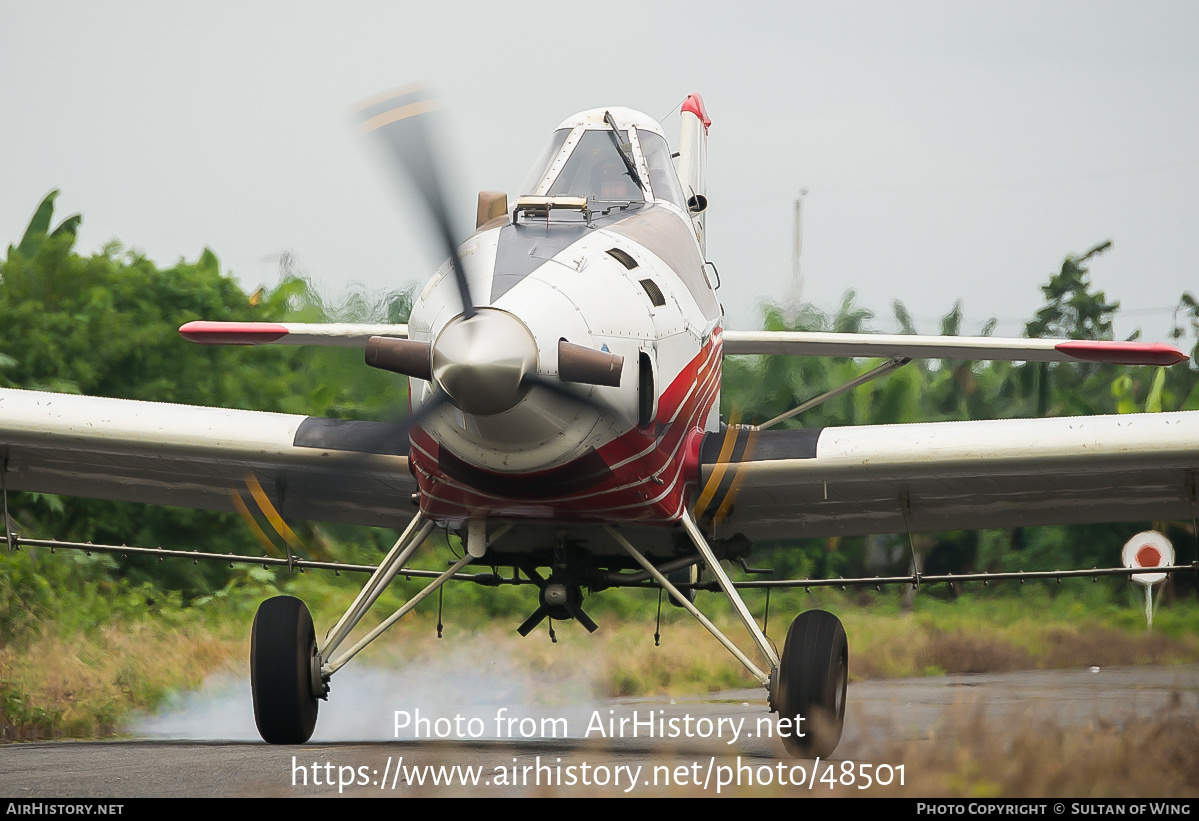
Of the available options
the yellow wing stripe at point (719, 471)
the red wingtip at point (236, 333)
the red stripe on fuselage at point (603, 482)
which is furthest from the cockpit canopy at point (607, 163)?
the red wingtip at point (236, 333)

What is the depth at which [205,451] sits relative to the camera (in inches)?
359

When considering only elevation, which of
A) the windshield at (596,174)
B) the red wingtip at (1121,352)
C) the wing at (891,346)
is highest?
the windshield at (596,174)

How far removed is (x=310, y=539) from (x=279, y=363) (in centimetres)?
722

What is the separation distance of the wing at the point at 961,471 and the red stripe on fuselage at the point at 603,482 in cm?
63

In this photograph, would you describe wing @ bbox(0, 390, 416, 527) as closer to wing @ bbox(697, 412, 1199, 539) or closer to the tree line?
wing @ bbox(697, 412, 1199, 539)

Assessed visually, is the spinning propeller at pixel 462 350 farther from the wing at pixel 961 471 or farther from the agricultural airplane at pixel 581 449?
the wing at pixel 961 471

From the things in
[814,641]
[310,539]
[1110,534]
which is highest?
[814,641]

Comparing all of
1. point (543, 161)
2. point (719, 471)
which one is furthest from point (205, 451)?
point (719, 471)

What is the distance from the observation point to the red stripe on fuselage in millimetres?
7289

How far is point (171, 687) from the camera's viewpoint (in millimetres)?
12586

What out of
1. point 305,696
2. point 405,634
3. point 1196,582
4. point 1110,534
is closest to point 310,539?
point 405,634

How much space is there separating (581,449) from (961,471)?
2747mm

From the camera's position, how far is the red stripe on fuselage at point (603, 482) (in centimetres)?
729
